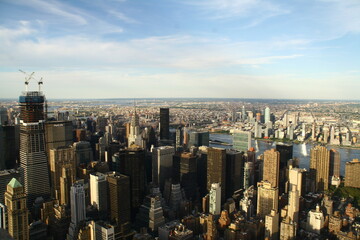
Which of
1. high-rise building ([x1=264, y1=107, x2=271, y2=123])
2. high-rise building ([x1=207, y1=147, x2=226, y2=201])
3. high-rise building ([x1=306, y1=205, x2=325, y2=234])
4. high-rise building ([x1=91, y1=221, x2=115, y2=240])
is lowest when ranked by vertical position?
high-rise building ([x1=306, y1=205, x2=325, y2=234])

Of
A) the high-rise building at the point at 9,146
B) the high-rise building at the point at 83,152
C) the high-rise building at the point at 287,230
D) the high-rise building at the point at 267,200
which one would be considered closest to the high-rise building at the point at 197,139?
the high-rise building at the point at 83,152

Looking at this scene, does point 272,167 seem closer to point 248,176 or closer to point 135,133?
point 248,176

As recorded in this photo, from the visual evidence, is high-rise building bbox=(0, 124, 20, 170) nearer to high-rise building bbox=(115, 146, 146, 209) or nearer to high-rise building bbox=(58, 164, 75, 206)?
high-rise building bbox=(58, 164, 75, 206)

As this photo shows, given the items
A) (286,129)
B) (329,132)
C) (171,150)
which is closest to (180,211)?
(171,150)

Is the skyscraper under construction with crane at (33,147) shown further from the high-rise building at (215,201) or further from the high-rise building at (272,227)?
the high-rise building at (272,227)

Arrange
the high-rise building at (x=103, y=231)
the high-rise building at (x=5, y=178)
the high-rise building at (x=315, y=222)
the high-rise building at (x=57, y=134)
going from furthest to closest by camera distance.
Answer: the high-rise building at (x=57, y=134)
the high-rise building at (x=5, y=178)
the high-rise building at (x=315, y=222)
the high-rise building at (x=103, y=231)

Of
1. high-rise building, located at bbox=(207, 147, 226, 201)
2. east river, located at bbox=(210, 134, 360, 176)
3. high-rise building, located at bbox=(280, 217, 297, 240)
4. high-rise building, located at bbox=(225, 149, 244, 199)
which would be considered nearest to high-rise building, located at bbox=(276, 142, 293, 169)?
east river, located at bbox=(210, 134, 360, 176)
